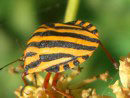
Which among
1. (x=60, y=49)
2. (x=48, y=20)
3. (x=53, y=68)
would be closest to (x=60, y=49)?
(x=60, y=49)

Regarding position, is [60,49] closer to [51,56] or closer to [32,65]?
[51,56]

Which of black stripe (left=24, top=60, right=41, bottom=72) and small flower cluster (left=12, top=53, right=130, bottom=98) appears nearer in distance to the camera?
small flower cluster (left=12, top=53, right=130, bottom=98)

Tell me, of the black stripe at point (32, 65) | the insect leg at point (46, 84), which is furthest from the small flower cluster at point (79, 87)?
the black stripe at point (32, 65)

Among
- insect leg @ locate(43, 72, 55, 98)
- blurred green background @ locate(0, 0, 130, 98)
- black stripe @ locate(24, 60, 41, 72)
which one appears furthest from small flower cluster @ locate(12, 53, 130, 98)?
blurred green background @ locate(0, 0, 130, 98)

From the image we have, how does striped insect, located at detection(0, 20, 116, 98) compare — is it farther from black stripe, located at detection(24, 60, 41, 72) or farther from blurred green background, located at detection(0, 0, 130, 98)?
blurred green background, located at detection(0, 0, 130, 98)

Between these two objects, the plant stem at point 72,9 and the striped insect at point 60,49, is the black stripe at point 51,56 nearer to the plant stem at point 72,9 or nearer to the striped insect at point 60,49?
the striped insect at point 60,49
